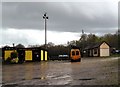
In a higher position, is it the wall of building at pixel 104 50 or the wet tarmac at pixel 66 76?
the wall of building at pixel 104 50

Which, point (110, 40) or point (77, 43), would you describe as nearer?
point (110, 40)

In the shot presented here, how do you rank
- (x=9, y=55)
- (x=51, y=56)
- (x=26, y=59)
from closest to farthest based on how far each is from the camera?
(x=9, y=55), (x=26, y=59), (x=51, y=56)

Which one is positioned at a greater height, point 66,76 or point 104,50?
point 104,50

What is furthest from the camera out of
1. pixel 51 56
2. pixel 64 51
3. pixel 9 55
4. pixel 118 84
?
pixel 64 51

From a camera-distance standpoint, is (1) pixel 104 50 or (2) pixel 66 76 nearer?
(2) pixel 66 76

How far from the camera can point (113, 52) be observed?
337ft

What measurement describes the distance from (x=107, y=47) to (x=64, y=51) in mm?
14598

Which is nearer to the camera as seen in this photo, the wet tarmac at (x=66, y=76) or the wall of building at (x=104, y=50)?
the wet tarmac at (x=66, y=76)

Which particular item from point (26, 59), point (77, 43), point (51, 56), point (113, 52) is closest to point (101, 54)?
point (113, 52)

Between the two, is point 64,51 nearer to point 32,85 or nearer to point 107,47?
point 107,47

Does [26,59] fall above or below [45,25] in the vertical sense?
below

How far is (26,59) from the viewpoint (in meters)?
64.9

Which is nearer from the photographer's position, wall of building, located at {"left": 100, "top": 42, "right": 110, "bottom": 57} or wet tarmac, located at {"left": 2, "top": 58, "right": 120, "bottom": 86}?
wet tarmac, located at {"left": 2, "top": 58, "right": 120, "bottom": 86}

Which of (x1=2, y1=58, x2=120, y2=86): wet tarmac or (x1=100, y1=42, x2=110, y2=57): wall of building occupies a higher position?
(x1=100, y1=42, x2=110, y2=57): wall of building
